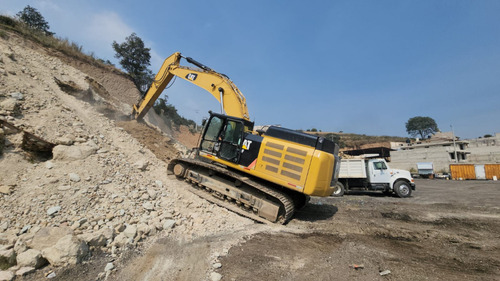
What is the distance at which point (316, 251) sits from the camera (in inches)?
161

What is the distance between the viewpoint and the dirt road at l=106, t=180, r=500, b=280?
→ 3271 millimetres

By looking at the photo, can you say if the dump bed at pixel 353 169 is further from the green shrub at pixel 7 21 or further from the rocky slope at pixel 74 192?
the green shrub at pixel 7 21

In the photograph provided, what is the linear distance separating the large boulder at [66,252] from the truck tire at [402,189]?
12.7m

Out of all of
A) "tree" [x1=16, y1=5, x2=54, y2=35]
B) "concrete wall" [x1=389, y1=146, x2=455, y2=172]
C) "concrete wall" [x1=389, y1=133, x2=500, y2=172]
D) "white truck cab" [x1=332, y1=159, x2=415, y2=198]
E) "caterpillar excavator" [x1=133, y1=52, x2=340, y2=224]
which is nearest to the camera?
"caterpillar excavator" [x1=133, y1=52, x2=340, y2=224]

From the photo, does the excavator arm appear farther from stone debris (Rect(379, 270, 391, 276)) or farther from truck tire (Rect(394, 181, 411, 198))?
truck tire (Rect(394, 181, 411, 198))

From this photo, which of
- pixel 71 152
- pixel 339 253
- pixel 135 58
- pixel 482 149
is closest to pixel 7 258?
pixel 71 152

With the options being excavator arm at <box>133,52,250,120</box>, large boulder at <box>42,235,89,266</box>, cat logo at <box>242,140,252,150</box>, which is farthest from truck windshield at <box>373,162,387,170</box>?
large boulder at <box>42,235,89,266</box>

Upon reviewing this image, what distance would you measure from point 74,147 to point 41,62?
24.1ft

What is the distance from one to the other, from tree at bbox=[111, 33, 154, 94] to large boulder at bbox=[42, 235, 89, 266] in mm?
16932

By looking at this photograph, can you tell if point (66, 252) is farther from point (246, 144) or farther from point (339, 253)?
point (339, 253)

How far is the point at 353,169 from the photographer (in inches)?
485

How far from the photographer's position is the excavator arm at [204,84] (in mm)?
7094

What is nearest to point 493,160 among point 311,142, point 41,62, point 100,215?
point 311,142

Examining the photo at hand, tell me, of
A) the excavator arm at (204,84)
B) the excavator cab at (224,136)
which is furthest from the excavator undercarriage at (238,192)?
the excavator arm at (204,84)
